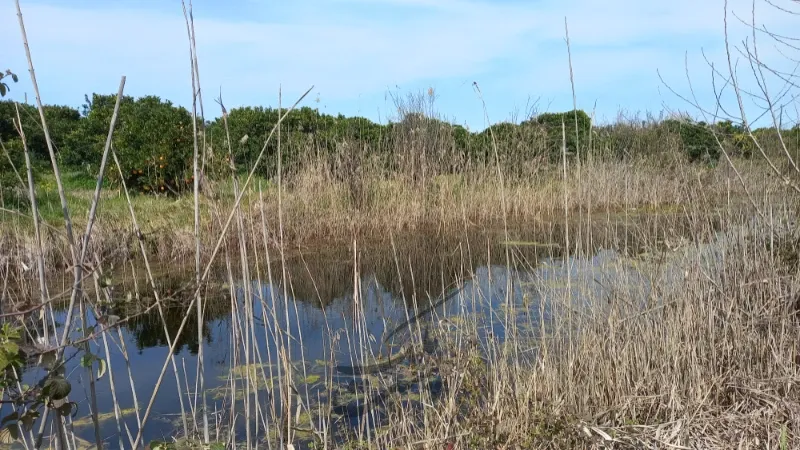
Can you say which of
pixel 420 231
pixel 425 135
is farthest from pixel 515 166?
pixel 420 231

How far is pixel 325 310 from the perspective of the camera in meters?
4.43

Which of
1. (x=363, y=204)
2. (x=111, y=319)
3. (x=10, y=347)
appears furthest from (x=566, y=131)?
(x=10, y=347)

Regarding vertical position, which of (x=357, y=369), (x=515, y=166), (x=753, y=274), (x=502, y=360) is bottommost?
(x=357, y=369)

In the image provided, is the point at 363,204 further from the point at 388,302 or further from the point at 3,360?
the point at 3,360

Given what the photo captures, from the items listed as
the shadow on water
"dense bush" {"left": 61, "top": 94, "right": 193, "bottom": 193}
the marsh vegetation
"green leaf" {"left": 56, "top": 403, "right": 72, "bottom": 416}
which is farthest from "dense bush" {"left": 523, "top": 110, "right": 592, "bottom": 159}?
"green leaf" {"left": 56, "top": 403, "right": 72, "bottom": 416}

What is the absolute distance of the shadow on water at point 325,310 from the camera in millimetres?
2676

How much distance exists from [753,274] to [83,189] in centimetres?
801

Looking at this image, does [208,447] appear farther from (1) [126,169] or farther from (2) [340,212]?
(1) [126,169]

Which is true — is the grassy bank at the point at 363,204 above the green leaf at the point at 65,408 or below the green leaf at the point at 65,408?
above

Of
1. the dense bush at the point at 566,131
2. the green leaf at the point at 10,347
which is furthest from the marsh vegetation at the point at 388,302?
the dense bush at the point at 566,131

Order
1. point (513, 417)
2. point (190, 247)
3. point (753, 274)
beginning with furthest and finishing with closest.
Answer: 1. point (190, 247)
2. point (753, 274)
3. point (513, 417)

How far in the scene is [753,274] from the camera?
9.61ft

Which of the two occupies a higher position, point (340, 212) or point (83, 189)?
point (83, 189)

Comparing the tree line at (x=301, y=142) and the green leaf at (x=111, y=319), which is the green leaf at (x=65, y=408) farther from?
the tree line at (x=301, y=142)
